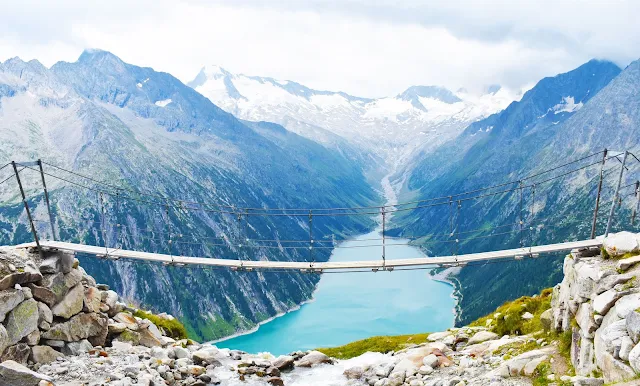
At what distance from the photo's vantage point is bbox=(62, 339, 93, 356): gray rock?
24656mm

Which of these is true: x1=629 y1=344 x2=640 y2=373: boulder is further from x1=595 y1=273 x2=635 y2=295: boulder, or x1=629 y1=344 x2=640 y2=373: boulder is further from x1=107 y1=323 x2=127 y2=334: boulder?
x1=107 y1=323 x2=127 y2=334: boulder

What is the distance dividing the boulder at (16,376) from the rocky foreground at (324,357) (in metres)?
0.03

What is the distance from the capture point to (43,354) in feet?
76.8

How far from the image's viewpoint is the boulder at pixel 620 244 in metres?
20.5

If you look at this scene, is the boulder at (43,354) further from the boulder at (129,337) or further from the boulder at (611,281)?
the boulder at (611,281)

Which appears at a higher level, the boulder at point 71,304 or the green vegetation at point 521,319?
the boulder at point 71,304

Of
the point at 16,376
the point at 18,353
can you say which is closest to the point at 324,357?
the point at 18,353

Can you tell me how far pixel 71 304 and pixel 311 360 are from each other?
505 inches

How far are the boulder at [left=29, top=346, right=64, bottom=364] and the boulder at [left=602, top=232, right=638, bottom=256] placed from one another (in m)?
23.4

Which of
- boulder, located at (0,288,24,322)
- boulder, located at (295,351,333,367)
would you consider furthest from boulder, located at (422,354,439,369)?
boulder, located at (0,288,24,322)

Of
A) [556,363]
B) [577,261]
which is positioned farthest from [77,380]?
[577,261]

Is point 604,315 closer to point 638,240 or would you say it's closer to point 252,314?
point 638,240

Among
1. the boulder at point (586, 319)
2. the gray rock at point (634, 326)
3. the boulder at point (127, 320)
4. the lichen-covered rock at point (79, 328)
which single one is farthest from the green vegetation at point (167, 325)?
the gray rock at point (634, 326)

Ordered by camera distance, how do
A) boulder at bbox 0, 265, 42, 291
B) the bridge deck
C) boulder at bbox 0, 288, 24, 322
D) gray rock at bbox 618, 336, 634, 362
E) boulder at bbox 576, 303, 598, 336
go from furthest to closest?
the bridge deck → boulder at bbox 0, 265, 42, 291 → boulder at bbox 0, 288, 24, 322 → boulder at bbox 576, 303, 598, 336 → gray rock at bbox 618, 336, 634, 362
